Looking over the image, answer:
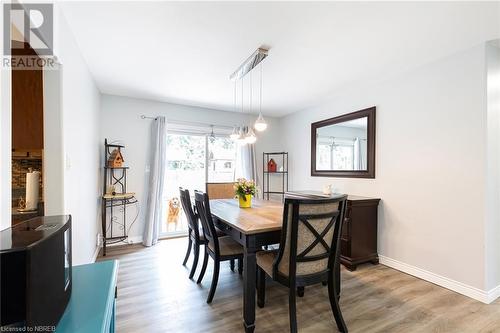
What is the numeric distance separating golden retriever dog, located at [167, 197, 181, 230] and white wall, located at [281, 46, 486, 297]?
3.13m

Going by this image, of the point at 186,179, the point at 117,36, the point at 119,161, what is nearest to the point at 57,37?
the point at 117,36

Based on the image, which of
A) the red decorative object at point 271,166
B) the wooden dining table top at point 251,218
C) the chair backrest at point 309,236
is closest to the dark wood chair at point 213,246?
the wooden dining table top at point 251,218

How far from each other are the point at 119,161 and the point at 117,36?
1944 mm

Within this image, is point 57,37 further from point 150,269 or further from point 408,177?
point 408,177

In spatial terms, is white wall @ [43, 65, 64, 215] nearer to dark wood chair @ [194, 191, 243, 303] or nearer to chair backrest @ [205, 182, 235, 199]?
dark wood chair @ [194, 191, 243, 303]

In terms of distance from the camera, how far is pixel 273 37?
6.85 ft

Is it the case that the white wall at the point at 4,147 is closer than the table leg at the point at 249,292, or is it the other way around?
the white wall at the point at 4,147

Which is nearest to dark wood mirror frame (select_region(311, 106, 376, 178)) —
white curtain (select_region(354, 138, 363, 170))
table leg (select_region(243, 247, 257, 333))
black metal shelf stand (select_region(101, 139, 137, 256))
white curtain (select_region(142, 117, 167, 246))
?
white curtain (select_region(354, 138, 363, 170))

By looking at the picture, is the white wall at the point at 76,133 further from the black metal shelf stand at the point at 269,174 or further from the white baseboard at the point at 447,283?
the white baseboard at the point at 447,283

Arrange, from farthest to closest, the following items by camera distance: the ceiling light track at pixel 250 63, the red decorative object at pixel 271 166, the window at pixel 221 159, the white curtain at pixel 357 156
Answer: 1. the red decorative object at pixel 271 166
2. the window at pixel 221 159
3. the white curtain at pixel 357 156
4. the ceiling light track at pixel 250 63

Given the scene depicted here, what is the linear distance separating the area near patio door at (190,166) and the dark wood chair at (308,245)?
2.91 metres

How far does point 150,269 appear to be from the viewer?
2.83 metres

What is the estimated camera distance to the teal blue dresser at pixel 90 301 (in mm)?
881

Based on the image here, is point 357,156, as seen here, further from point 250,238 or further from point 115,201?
point 115,201
